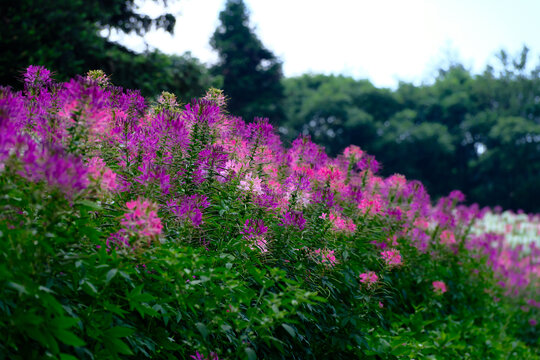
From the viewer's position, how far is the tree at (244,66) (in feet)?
100

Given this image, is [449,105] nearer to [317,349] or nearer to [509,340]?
[509,340]

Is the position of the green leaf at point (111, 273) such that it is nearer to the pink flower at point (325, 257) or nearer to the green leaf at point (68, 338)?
the green leaf at point (68, 338)

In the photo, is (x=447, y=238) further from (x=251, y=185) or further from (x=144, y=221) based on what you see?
(x=144, y=221)

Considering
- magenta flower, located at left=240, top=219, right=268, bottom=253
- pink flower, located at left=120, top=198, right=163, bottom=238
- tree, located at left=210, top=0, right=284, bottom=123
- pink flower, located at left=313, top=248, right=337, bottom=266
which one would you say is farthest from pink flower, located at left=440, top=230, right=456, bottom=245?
tree, located at left=210, top=0, right=284, bottom=123

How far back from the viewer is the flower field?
190 cm

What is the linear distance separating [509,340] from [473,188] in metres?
30.4

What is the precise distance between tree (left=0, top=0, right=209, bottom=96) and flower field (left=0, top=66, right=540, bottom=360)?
26.4 ft

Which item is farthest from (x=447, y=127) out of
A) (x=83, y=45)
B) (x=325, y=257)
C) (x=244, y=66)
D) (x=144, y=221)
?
(x=144, y=221)

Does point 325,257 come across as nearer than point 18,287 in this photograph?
No

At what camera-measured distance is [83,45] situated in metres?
13.4

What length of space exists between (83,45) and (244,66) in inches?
721

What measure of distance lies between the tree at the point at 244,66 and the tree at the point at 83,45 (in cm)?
1347

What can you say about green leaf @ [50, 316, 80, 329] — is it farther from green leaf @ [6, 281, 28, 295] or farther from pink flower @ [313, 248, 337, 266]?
pink flower @ [313, 248, 337, 266]

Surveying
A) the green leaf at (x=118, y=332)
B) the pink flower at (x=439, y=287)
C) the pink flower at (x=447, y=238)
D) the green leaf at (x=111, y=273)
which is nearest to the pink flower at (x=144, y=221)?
the green leaf at (x=111, y=273)
